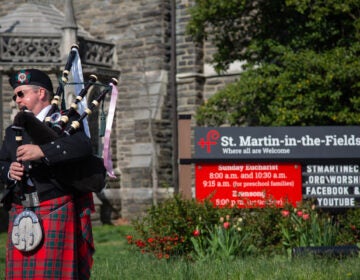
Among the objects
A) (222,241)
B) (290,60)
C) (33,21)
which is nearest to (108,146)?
(222,241)

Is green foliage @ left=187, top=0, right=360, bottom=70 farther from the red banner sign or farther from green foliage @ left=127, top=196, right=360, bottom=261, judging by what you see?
green foliage @ left=127, top=196, right=360, bottom=261

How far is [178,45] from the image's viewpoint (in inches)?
824

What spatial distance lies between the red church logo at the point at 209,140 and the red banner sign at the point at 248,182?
1.03 ft

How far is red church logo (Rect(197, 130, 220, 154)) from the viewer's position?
36.9 feet

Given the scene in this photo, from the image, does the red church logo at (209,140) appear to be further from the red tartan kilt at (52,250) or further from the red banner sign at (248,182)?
the red tartan kilt at (52,250)

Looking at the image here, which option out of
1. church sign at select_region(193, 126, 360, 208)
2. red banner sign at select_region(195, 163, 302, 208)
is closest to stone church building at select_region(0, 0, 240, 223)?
church sign at select_region(193, 126, 360, 208)

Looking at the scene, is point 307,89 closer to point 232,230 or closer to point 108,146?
point 232,230

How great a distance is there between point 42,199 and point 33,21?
56.1 feet

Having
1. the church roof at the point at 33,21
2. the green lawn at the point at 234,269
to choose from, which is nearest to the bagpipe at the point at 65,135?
the green lawn at the point at 234,269

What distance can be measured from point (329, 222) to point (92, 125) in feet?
39.2

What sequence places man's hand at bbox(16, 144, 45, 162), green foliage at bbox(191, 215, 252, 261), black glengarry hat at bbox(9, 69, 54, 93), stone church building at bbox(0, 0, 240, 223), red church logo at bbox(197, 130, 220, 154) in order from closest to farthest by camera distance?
man's hand at bbox(16, 144, 45, 162)
black glengarry hat at bbox(9, 69, 54, 93)
green foliage at bbox(191, 215, 252, 261)
red church logo at bbox(197, 130, 220, 154)
stone church building at bbox(0, 0, 240, 223)

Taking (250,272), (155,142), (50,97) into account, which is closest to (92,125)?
(155,142)

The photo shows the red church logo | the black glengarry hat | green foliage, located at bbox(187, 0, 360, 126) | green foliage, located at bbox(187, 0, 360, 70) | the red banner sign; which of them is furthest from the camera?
green foliage, located at bbox(187, 0, 360, 70)

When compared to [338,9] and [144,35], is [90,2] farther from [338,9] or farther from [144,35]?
[338,9]
